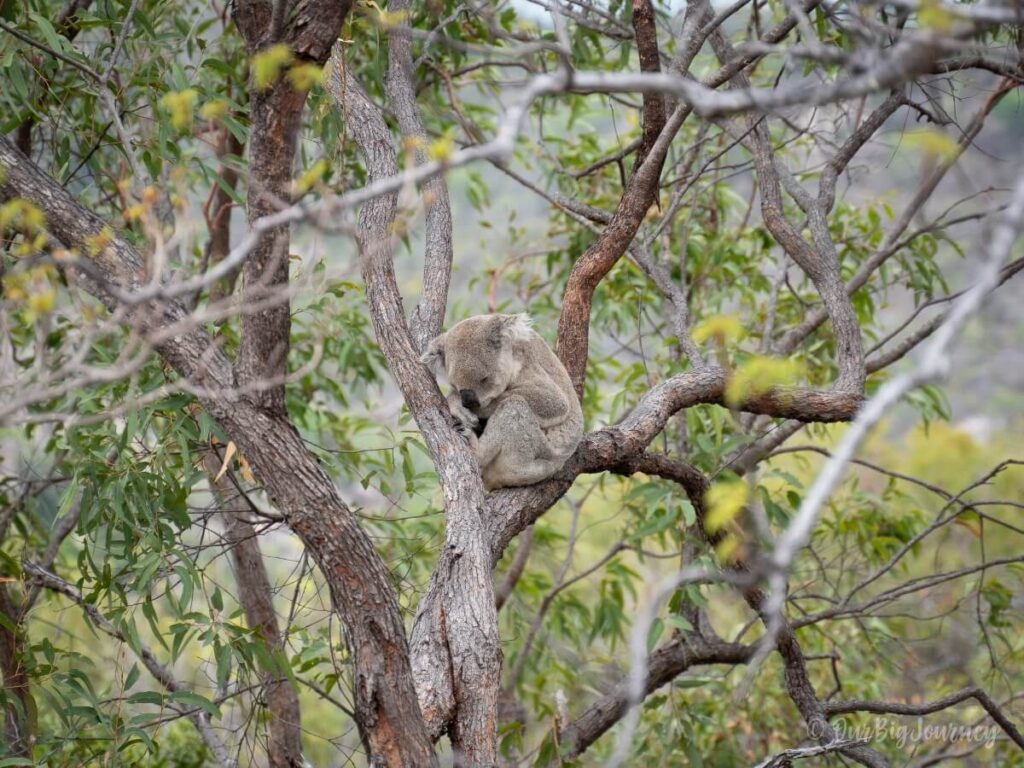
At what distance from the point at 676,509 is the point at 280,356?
7.71ft

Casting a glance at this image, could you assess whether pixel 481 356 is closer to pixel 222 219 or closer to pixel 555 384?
pixel 555 384

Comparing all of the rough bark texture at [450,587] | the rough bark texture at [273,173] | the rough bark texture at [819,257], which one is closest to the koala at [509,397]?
the rough bark texture at [450,587]

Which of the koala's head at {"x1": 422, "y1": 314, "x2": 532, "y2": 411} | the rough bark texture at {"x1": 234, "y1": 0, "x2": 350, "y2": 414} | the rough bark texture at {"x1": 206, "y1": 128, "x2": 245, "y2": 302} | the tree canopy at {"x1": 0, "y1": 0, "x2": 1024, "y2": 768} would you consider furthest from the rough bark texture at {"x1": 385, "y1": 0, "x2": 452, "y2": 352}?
the rough bark texture at {"x1": 206, "y1": 128, "x2": 245, "y2": 302}

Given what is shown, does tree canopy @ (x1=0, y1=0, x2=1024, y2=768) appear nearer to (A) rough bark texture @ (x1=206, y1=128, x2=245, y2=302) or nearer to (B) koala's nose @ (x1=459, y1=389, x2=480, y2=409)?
(A) rough bark texture @ (x1=206, y1=128, x2=245, y2=302)

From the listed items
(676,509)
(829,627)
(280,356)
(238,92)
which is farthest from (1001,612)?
(238,92)

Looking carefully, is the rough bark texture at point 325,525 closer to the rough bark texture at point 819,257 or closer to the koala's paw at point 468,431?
the koala's paw at point 468,431

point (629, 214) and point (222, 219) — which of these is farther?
point (222, 219)

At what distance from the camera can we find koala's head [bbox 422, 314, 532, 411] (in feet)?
13.4

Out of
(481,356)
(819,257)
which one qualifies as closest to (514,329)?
(481,356)

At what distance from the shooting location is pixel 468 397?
4.09m

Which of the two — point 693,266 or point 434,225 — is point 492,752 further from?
point 693,266

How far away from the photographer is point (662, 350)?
19.2 feet

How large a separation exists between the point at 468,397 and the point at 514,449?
0.30 m

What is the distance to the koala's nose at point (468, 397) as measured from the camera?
4.08 metres
